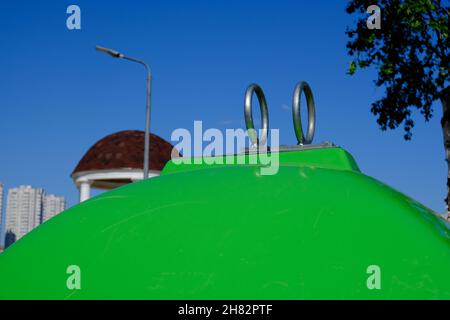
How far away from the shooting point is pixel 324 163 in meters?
2.56

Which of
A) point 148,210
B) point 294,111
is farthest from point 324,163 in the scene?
point 148,210

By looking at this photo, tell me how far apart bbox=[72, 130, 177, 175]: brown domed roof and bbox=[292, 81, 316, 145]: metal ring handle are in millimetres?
20117

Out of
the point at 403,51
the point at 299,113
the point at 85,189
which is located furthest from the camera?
the point at 85,189

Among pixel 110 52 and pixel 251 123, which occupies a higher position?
pixel 110 52

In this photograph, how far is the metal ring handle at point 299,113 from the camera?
9.32 feet

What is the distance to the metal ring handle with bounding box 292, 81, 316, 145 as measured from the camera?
2840 mm

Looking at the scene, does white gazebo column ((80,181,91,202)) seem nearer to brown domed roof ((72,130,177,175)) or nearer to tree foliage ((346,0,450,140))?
brown domed roof ((72,130,177,175))

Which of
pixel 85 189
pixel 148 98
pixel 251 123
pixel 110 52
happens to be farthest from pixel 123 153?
pixel 251 123

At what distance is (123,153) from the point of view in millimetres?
23594

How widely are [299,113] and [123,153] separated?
21.2 metres

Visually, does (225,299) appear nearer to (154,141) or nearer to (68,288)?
(68,288)

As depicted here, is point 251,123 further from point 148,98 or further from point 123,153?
point 123,153

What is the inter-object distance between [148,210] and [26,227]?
119 meters

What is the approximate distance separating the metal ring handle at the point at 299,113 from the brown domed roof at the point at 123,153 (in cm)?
2012
